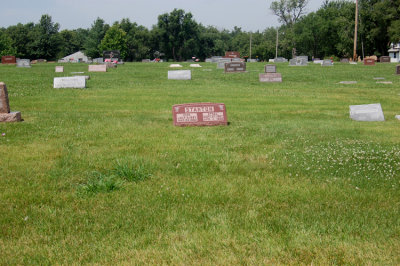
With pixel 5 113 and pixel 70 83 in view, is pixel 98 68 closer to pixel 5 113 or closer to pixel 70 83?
pixel 70 83

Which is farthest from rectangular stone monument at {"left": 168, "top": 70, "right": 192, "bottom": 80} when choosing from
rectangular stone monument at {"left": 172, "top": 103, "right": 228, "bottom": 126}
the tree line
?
the tree line

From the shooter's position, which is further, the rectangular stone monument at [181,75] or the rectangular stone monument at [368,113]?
the rectangular stone monument at [181,75]

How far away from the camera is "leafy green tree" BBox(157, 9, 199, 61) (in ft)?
372

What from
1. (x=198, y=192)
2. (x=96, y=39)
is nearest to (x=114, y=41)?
(x=96, y=39)

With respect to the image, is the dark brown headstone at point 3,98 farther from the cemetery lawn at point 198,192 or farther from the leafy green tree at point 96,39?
the leafy green tree at point 96,39

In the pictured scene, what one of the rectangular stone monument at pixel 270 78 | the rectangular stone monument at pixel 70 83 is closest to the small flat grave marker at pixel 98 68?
the rectangular stone monument at pixel 70 83

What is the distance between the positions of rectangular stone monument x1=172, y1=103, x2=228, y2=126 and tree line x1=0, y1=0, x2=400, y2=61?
67.1 metres

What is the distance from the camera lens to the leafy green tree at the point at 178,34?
113 metres

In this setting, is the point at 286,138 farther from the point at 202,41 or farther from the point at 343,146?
the point at 202,41

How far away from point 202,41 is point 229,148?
119 m

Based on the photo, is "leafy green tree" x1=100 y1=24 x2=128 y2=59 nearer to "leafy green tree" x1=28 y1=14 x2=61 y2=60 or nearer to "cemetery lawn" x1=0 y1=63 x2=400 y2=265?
"leafy green tree" x1=28 y1=14 x2=61 y2=60

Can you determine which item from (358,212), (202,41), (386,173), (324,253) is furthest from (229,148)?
(202,41)

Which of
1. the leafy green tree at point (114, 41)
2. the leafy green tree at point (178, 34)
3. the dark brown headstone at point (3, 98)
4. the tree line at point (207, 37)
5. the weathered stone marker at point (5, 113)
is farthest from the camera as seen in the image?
the leafy green tree at point (178, 34)

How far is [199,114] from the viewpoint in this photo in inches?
379
